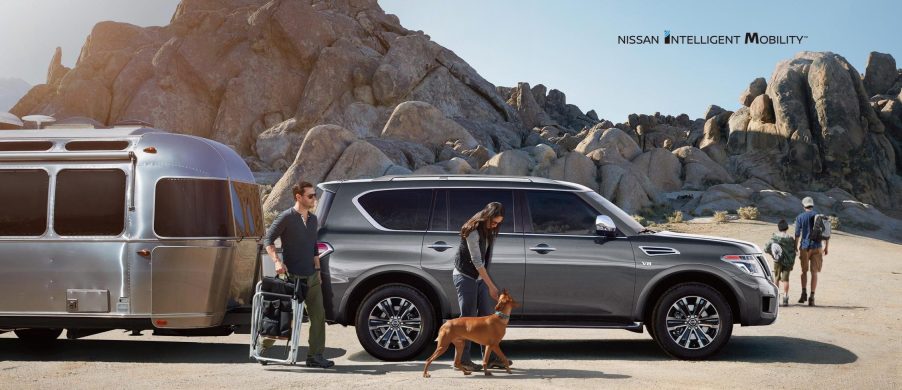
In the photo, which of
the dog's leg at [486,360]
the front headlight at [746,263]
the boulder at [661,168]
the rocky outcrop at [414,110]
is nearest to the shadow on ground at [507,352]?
the dog's leg at [486,360]

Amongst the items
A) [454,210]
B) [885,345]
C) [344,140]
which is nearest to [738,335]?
[885,345]

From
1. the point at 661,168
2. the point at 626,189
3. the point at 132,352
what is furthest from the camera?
the point at 661,168

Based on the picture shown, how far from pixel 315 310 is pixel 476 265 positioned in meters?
1.80

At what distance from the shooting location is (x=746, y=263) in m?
9.30

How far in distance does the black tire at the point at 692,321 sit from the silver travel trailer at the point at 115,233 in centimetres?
484

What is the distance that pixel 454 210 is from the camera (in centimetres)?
946

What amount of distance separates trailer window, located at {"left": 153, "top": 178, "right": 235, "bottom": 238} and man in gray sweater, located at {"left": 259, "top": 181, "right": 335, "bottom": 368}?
1085 mm

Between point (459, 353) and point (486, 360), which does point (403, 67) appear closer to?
point (459, 353)

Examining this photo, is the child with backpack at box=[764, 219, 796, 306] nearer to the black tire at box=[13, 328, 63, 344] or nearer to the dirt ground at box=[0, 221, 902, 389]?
the dirt ground at box=[0, 221, 902, 389]

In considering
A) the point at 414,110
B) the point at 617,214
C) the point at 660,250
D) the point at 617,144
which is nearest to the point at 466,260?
the point at 617,214

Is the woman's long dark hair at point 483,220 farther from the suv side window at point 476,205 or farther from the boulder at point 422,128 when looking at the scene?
the boulder at point 422,128

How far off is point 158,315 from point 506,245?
3864 millimetres

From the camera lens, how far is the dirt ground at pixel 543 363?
26.4 ft

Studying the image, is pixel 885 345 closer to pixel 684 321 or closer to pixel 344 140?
pixel 684 321
